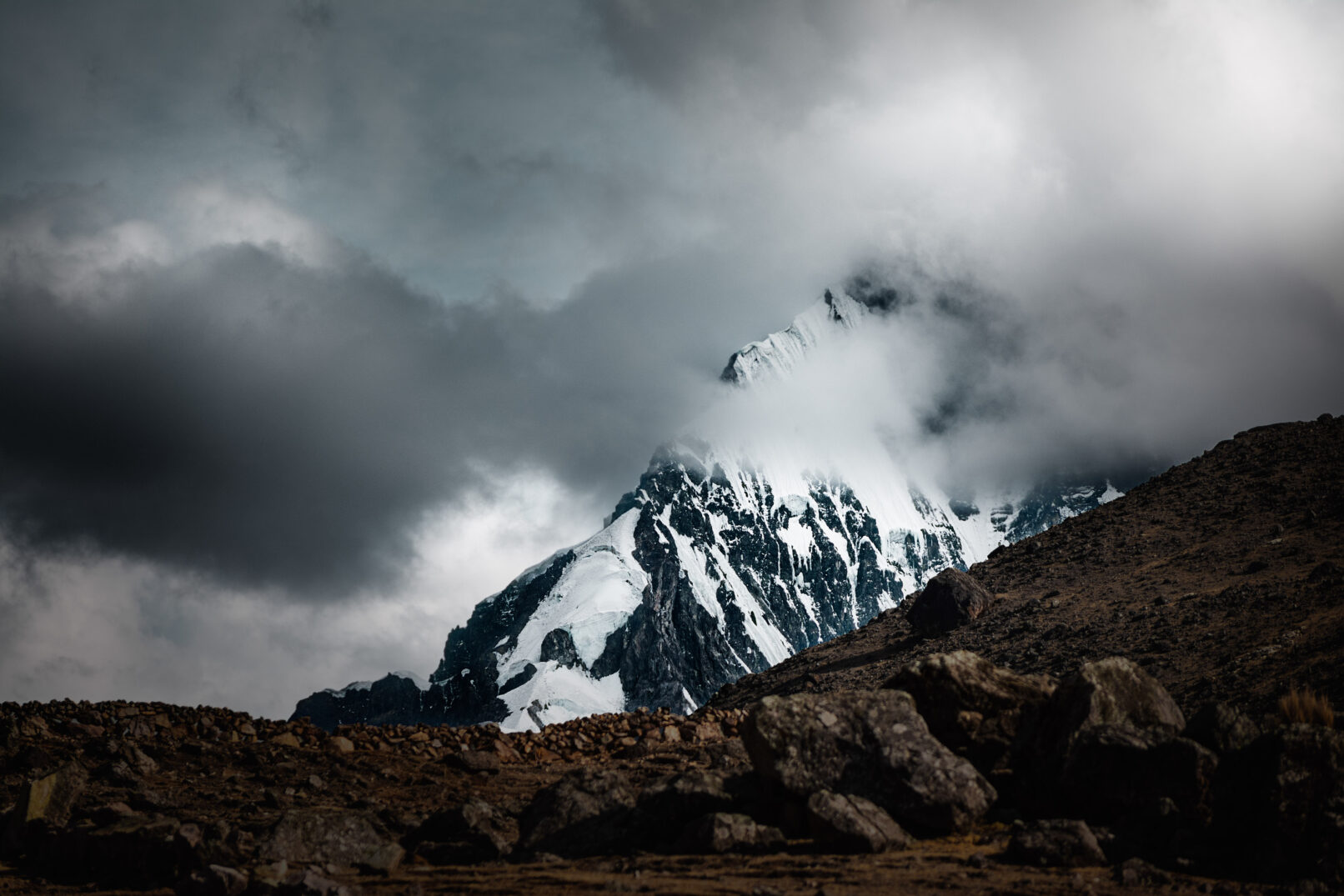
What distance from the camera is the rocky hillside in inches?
1171

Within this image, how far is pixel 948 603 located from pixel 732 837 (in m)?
32.3

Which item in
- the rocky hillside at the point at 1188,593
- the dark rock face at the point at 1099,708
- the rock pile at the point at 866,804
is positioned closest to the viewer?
the rock pile at the point at 866,804

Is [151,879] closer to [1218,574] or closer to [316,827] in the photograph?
[316,827]

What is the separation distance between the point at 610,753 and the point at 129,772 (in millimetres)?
11747

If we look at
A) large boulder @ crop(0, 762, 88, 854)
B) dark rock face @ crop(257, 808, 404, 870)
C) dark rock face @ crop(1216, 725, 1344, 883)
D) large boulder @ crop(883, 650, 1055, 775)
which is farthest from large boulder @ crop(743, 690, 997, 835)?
large boulder @ crop(0, 762, 88, 854)

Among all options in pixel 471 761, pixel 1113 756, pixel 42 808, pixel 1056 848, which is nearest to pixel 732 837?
pixel 1056 848

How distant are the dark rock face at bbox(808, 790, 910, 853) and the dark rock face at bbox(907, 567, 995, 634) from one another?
30.2m

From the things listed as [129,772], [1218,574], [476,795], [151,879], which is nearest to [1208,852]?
[476,795]

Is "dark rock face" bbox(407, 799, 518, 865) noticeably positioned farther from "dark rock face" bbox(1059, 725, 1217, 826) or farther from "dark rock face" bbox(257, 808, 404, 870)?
"dark rock face" bbox(1059, 725, 1217, 826)

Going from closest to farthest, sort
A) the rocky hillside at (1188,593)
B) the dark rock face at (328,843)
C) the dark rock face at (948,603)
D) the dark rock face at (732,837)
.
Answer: the dark rock face at (732,837) → the dark rock face at (328,843) → the rocky hillside at (1188,593) → the dark rock face at (948,603)

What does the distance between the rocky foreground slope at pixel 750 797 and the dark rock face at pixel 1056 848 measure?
0.04 meters

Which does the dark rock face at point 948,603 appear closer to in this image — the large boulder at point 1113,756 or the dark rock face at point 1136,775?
the large boulder at point 1113,756

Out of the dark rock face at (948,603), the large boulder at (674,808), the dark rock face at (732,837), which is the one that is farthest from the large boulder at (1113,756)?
the dark rock face at (948,603)

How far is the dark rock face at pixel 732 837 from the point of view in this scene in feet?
49.1
